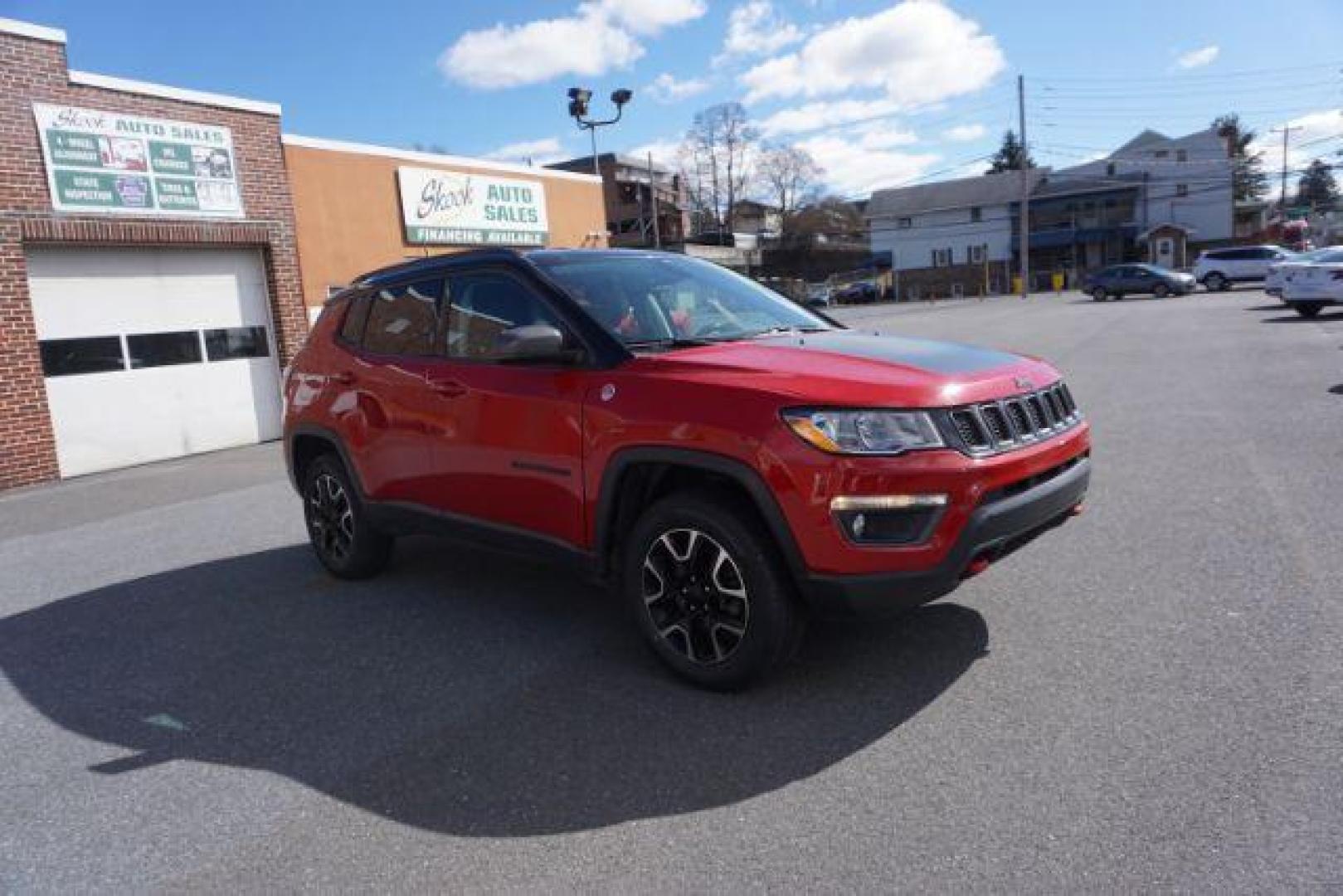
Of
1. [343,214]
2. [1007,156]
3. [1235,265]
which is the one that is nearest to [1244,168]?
[1007,156]

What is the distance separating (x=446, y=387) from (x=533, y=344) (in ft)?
3.17

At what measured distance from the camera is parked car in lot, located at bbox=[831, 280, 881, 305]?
66.3 m

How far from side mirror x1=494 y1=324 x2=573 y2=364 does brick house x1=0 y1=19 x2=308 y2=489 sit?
1005 cm

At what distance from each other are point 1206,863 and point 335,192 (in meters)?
15.0

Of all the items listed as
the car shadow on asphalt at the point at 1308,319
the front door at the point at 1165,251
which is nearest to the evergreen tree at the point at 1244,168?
the front door at the point at 1165,251

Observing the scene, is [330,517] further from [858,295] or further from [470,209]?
[858,295]

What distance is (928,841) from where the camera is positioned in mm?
2654

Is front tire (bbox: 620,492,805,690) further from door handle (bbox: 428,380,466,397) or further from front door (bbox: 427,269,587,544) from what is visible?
door handle (bbox: 428,380,466,397)

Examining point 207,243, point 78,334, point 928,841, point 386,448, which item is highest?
point 207,243

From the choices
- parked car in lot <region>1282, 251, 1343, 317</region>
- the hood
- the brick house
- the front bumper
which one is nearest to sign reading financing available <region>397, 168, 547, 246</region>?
the brick house

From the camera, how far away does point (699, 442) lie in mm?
3463

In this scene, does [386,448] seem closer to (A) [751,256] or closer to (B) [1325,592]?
(B) [1325,592]

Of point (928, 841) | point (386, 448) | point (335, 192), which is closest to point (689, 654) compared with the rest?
point (928, 841)

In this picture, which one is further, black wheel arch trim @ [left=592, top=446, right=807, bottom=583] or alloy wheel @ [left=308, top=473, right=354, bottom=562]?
alloy wheel @ [left=308, top=473, right=354, bottom=562]
